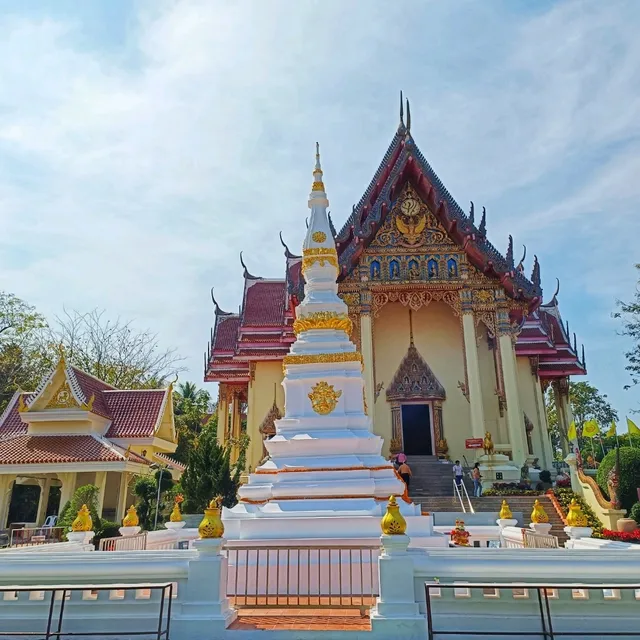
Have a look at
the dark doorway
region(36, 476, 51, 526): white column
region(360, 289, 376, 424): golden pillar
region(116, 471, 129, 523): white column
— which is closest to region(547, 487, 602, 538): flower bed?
the dark doorway

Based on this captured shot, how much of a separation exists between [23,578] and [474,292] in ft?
48.5

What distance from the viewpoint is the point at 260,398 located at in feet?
65.9

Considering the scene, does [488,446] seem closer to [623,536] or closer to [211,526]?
[623,536]

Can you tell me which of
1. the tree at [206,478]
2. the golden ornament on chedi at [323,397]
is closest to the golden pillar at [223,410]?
the tree at [206,478]

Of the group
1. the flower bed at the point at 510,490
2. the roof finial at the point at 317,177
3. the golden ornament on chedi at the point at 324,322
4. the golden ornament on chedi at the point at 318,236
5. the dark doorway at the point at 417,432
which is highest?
the roof finial at the point at 317,177

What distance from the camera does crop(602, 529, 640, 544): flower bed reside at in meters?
9.84

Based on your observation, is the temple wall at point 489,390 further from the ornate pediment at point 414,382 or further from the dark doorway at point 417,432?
the dark doorway at point 417,432

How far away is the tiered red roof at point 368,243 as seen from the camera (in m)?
17.3

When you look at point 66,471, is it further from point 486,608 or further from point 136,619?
point 486,608

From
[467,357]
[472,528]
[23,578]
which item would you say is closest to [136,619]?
[23,578]

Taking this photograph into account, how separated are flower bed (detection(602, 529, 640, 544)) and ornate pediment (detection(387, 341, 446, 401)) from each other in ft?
24.8

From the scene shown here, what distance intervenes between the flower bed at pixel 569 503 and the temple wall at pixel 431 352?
3909 millimetres

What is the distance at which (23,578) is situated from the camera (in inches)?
196

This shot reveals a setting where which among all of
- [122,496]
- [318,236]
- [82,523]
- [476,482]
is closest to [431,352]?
[476,482]
